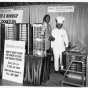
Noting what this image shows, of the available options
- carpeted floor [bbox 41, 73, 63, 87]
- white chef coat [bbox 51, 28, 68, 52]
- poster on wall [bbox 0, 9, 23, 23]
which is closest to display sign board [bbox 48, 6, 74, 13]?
white chef coat [bbox 51, 28, 68, 52]

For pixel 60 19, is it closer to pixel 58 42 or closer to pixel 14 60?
pixel 58 42

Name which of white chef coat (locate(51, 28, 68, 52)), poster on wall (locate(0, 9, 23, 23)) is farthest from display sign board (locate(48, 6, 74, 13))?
poster on wall (locate(0, 9, 23, 23))

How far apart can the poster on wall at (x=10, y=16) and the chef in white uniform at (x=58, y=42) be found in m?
0.39

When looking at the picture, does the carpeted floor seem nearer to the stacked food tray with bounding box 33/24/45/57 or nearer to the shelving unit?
the shelving unit

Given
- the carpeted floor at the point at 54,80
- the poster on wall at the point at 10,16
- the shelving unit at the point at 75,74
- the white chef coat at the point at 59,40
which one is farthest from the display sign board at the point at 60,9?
the carpeted floor at the point at 54,80

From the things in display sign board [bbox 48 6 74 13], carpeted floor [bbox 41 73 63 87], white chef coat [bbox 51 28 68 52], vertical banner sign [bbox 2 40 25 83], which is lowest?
carpeted floor [bbox 41 73 63 87]

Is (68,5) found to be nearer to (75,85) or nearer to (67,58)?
(67,58)

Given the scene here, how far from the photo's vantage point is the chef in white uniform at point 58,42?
1339 mm

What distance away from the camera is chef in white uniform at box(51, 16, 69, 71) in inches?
52.7

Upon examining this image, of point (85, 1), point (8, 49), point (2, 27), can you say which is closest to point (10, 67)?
point (8, 49)

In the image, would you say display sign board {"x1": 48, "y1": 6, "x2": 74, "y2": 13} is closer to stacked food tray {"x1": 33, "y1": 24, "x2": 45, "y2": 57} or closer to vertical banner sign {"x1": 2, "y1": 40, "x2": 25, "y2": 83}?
stacked food tray {"x1": 33, "y1": 24, "x2": 45, "y2": 57}

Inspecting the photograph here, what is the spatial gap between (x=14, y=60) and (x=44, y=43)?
371 millimetres

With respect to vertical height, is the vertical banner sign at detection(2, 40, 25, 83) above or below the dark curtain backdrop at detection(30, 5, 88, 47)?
below

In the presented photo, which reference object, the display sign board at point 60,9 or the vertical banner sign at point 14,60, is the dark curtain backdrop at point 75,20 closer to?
the display sign board at point 60,9
